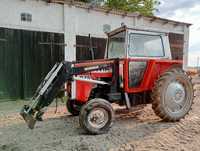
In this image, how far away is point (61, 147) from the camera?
454 centimetres

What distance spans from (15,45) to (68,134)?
219 inches

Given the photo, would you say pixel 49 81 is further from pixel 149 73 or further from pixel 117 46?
pixel 149 73

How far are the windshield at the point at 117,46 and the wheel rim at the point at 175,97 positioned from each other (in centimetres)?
124

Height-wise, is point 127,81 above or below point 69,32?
below

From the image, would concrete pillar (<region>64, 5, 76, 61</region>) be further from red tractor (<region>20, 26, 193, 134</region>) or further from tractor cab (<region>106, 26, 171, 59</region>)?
red tractor (<region>20, 26, 193, 134</region>)

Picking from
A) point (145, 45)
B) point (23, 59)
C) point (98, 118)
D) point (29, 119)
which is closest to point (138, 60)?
point (145, 45)

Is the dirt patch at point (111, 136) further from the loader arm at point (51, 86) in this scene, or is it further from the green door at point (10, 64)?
the green door at point (10, 64)

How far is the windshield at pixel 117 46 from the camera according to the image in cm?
625

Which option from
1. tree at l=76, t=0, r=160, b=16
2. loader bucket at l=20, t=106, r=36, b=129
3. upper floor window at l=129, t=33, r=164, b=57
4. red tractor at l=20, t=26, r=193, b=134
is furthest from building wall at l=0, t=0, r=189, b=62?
tree at l=76, t=0, r=160, b=16

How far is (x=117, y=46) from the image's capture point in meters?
6.57

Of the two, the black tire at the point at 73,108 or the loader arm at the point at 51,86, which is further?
the black tire at the point at 73,108

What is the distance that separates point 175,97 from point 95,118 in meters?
1.99

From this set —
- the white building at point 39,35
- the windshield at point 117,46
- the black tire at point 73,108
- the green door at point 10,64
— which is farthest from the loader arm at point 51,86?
the white building at point 39,35

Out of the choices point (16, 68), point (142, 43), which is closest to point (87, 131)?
point (142, 43)
